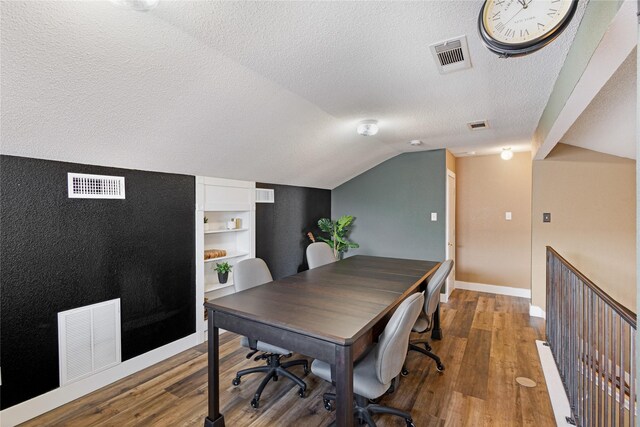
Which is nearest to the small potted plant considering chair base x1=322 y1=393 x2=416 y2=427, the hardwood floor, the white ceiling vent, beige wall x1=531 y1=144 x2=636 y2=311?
the hardwood floor

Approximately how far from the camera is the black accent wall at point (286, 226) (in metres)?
4.07

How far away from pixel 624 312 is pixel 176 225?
315 cm

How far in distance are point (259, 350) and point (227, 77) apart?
1870 millimetres

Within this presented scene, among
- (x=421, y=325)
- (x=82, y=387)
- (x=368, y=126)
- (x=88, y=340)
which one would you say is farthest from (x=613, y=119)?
(x=82, y=387)

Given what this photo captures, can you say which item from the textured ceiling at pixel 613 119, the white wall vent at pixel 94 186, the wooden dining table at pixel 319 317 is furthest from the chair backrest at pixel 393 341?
the white wall vent at pixel 94 186

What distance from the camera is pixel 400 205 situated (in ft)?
15.8

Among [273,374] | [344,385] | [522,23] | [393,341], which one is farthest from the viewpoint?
[273,374]

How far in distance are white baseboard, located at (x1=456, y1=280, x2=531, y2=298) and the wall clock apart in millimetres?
4540

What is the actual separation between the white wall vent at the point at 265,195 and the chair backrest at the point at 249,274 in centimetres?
144

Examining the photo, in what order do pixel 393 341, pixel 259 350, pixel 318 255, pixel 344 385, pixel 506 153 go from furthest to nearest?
1. pixel 506 153
2. pixel 318 255
3. pixel 259 350
4. pixel 393 341
5. pixel 344 385

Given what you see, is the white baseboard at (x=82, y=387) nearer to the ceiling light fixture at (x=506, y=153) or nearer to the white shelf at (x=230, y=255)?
the white shelf at (x=230, y=255)

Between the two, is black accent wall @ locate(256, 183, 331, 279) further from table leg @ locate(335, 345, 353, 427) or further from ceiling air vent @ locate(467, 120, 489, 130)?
table leg @ locate(335, 345, 353, 427)

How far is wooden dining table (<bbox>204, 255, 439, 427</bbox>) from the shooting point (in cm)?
145

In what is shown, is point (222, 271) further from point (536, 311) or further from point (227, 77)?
point (536, 311)
